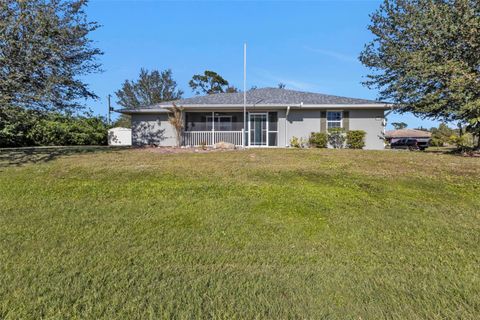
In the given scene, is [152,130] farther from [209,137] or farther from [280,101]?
[280,101]

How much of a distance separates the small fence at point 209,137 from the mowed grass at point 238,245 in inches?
Result: 344

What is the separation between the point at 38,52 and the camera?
11.8 m

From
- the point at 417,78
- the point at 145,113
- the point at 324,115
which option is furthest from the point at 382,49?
the point at 145,113

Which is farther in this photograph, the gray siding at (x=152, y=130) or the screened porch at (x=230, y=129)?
the gray siding at (x=152, y=130)

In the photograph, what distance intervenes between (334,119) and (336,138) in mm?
1096

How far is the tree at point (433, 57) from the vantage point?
13414 millimetres

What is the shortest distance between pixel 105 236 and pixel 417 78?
16365 mm

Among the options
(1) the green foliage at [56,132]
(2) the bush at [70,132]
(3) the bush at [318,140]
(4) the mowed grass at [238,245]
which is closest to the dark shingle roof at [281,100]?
(3) the bush at [318,140]

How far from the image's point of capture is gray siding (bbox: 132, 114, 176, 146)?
18641mm

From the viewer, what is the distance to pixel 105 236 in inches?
189

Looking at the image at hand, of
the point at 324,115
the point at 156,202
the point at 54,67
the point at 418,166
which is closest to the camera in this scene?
the point at 156,202

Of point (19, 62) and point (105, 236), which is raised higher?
point (19, 62)

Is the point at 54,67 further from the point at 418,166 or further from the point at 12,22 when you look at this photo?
→ the point at 418,166

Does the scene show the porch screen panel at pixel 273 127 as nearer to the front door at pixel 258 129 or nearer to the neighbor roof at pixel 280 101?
the front door at pixel 258 129
